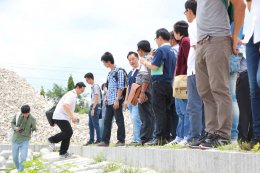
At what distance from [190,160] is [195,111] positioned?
36.3 inches

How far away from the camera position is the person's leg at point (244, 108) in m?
5.47

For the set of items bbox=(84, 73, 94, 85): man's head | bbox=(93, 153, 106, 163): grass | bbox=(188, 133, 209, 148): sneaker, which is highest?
bbox=(84, 73, 94, 85): man's head

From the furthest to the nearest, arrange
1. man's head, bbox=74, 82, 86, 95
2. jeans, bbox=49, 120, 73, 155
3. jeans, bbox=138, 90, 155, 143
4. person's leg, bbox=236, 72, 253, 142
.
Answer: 1. man's head, bbox=74, 82, 86, 95
2. jeans, bbox=49, 120, 73, 155
3. jeans, bbox=138, 90, 155, 143
4. person's leg, bbox=236, 72, 253, 142

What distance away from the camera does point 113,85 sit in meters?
9.30

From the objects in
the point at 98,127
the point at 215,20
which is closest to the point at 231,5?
the point at 215,20

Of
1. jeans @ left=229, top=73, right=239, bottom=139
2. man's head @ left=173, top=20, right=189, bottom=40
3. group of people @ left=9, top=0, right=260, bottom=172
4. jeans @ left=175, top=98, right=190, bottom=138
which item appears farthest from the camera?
man's head @ left=173, top=20, right=189, bottom=40

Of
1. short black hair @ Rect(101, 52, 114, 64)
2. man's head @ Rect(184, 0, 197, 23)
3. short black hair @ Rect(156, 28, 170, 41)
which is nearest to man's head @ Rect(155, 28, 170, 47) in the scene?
short black hair @ Rect(156, 28, 170, 41)

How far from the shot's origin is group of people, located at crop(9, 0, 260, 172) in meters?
4.94

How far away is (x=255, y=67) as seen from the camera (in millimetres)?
4457

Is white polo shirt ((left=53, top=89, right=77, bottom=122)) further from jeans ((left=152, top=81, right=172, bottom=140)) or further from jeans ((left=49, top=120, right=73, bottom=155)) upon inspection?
jeans ((left=152, top=81, right=172, bottom=140))

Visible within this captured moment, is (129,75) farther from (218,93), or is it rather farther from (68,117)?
(218,93)

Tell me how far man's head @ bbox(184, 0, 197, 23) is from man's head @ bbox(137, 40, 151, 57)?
204 cm

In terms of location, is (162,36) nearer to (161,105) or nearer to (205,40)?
(161,105)

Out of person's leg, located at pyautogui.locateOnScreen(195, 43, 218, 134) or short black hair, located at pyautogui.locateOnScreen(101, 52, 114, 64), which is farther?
short black hair, located at pyautogui.locateOnScreen(101, 52, 114, 64)
